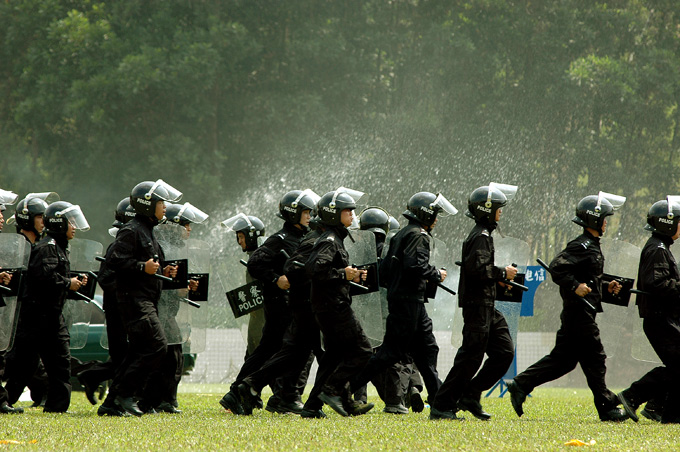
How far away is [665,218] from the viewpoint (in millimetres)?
9062

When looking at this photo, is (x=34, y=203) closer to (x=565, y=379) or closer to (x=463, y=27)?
(x=565, y=379)

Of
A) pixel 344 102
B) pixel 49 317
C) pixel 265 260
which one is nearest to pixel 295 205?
pixel 265 260

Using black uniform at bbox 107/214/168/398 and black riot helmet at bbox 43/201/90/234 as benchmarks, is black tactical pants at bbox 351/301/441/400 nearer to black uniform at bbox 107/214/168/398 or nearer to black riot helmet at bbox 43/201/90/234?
black uniform at bbox 107/214/168/398

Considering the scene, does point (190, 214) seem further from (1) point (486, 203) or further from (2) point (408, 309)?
(1) point (486, 203)

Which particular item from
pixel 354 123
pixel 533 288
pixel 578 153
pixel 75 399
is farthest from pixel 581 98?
pixel 75 399

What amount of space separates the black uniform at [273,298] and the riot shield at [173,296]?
0.67 m

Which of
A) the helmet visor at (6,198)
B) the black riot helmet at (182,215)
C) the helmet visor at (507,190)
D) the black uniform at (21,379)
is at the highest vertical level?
the helmet visor at (507,190)

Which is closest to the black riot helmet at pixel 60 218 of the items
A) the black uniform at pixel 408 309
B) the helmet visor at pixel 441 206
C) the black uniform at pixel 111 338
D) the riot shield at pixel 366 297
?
the black uniform at pixel 111 338

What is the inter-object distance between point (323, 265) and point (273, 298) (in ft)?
4.92

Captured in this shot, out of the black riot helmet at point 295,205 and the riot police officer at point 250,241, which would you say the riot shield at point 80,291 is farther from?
the black riot helmet at point 295,205

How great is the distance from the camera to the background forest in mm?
30719

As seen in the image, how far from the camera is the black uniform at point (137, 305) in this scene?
8859 mm

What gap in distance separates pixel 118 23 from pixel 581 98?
48.0 feet

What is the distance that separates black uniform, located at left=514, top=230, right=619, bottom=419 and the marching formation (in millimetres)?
13
